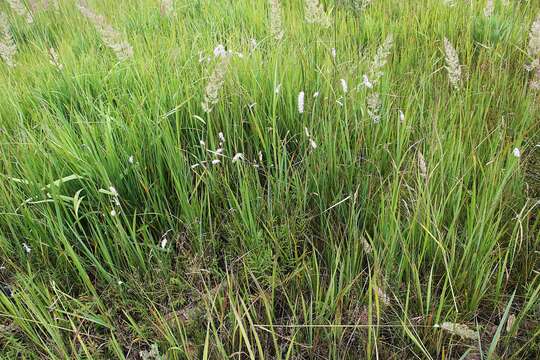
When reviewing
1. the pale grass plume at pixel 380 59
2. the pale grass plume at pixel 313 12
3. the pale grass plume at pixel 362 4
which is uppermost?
the pale grass plume at pixel 313 12

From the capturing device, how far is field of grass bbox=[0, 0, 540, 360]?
1040mm

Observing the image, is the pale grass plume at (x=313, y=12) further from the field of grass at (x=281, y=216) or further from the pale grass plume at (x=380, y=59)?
the pale grass plume at (x=380, y=59)

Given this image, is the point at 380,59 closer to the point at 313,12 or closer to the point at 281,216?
the point at 313,12

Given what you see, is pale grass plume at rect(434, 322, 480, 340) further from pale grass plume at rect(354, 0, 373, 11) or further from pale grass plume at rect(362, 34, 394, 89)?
pale grass plume at rect(354, 0, 373, 11)

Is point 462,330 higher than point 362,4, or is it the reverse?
point 362,4

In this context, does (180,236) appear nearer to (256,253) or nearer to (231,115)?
(256,253)

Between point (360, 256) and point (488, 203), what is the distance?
404mm

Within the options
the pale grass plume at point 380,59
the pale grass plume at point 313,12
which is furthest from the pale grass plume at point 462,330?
the pale grass plume at point 313,12

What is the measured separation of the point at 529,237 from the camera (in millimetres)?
1173

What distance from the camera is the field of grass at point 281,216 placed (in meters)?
1.04

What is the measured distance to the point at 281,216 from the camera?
1292mm

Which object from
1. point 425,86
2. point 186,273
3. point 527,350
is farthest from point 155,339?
point 425,86

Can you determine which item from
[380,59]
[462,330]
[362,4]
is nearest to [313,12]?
[380,59]

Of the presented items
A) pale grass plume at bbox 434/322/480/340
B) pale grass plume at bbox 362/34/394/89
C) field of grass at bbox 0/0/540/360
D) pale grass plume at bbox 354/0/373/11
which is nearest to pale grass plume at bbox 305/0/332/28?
field of grass at bbox 0/0/540/360
